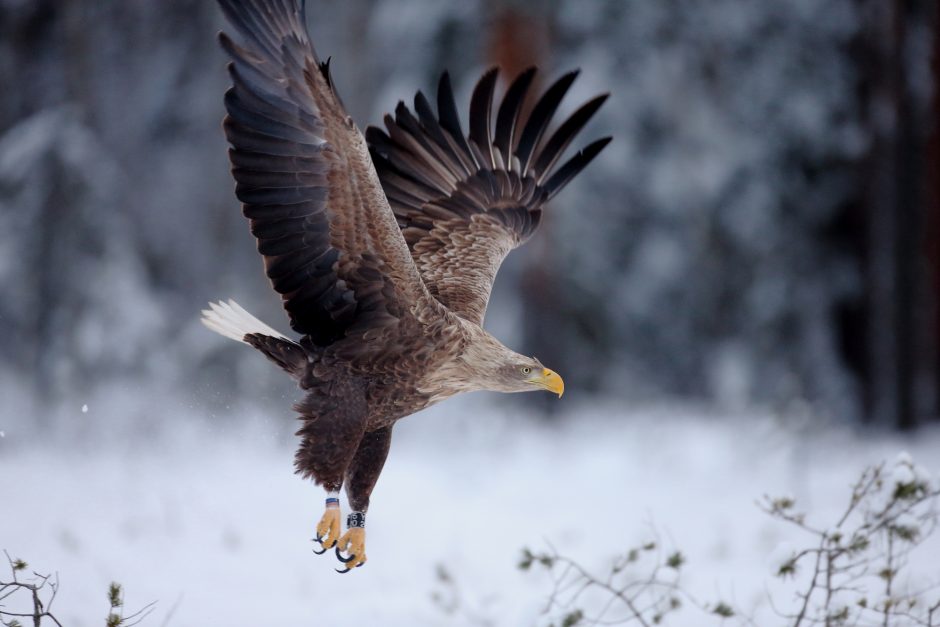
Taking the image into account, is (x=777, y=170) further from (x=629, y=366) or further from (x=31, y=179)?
(x=31, y=179)

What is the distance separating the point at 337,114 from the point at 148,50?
801cm

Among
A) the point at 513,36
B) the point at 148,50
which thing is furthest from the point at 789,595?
the point at 148,50

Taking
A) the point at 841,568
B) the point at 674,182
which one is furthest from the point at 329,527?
the point at 674,182

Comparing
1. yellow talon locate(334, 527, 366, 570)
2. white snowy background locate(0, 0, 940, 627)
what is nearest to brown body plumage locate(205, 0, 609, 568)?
yellow talon locate(334, 527, 366, 570)

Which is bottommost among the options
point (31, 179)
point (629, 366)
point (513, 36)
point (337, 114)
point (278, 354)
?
point (278, 354)

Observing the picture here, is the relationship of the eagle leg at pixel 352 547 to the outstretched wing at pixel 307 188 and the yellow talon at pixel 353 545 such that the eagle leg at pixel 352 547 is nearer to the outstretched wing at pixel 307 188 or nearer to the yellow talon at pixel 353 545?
the yellow talon at pixel 353 545

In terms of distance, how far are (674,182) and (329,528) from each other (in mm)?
7937

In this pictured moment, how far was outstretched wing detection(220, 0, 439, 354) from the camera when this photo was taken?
3.86m

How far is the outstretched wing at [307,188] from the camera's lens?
3855mm

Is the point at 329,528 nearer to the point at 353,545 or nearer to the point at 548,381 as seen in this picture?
the point at 353,545

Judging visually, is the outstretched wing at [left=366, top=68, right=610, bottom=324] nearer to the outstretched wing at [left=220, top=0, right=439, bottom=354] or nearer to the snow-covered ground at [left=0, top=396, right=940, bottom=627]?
the outstretched wing at [left=220, top=0, right=439, bottom=354]

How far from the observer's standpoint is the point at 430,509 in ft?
25.8

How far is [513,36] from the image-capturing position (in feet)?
30.8

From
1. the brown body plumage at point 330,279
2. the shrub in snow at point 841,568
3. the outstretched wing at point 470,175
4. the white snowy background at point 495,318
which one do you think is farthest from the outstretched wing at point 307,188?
the white snowy background at point 495,318
